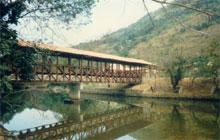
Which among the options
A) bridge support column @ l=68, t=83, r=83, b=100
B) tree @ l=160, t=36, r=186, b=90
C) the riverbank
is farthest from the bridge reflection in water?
tree @ l=160, t=36, r=186, b=90

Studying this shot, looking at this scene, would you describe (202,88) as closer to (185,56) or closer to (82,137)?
(185,56)

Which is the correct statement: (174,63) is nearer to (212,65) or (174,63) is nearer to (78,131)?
(212,65)

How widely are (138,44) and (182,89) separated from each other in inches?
1608

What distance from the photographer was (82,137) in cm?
678

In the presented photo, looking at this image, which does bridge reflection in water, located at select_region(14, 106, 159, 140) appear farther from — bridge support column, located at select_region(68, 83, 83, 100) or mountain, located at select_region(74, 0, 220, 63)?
bridge support column, located at select_region(68, 83, 83, 100)

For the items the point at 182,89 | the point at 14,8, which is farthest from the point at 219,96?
the point at 14,8

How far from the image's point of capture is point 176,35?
8.30 feet

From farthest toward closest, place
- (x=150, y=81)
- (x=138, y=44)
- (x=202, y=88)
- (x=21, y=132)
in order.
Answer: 1. (x=138, y=44)
2. (x=150, y=81)
3. (x=202, y=88)
4. (x=21, y=132)

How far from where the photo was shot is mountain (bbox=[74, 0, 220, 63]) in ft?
7.27

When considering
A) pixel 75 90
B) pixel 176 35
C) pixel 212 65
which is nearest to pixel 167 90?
pixel 212 65

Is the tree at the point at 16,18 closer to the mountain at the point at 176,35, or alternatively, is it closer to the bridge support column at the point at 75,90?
the mountain at the point at 176,35

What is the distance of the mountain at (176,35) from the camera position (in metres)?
2.22

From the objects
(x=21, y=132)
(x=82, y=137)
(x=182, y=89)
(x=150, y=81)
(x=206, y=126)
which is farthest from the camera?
(x=150, y=81)

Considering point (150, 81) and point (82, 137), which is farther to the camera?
point (150, 81)
